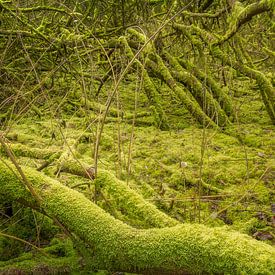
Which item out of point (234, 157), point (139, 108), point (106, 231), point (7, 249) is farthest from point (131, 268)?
point (139, 108)

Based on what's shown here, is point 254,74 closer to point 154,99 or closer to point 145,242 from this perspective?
point 154,99

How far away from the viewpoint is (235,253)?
53.4 inches

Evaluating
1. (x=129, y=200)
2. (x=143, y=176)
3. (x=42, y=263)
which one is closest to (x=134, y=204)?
(x=129, y=200)

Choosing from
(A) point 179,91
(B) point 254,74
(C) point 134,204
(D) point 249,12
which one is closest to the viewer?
(C) point 134,204

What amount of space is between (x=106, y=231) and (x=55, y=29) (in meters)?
4.24

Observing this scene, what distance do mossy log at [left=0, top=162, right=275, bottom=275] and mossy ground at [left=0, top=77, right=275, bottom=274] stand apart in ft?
1.02

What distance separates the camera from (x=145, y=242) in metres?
1.52

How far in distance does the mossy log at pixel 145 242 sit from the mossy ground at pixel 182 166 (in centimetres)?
31

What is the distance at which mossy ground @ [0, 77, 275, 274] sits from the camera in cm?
241

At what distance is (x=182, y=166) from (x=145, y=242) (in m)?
1.95

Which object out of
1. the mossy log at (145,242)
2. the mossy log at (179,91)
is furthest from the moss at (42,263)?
the mossy log at (179,91)

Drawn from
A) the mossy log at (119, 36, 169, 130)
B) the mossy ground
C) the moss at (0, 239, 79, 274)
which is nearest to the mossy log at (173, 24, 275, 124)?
the mossy ground

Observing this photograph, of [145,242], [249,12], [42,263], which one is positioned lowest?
[42,263]

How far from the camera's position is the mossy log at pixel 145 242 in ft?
4.48
